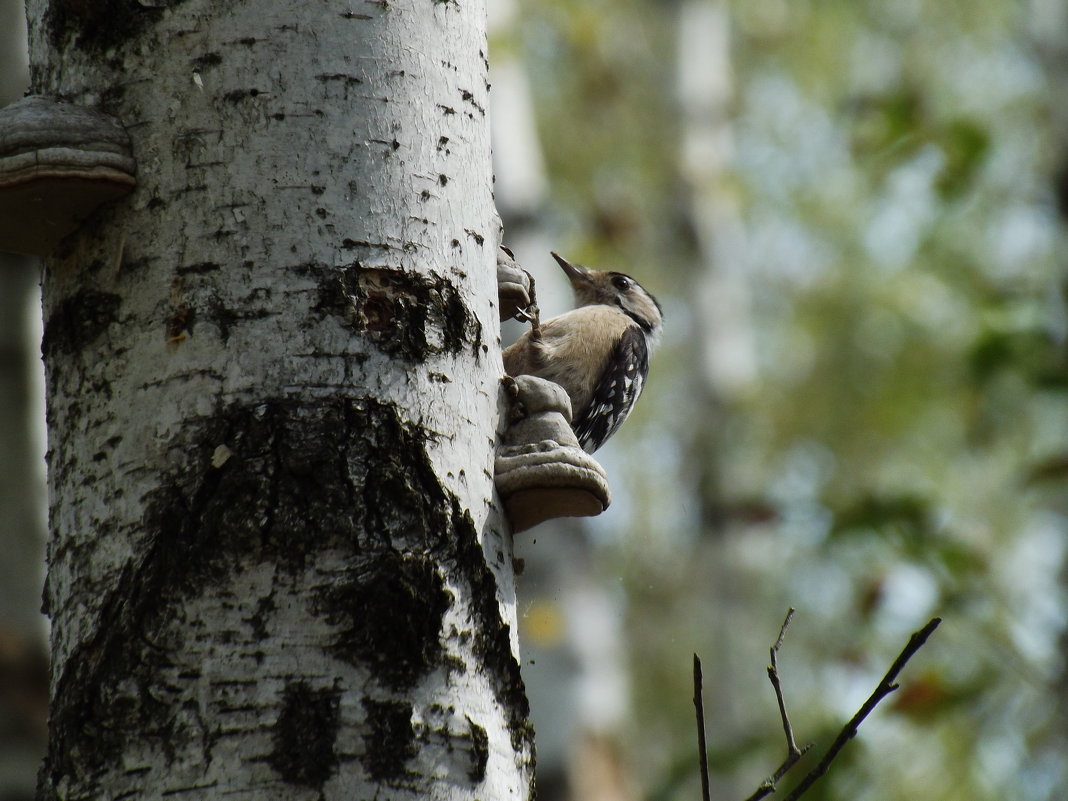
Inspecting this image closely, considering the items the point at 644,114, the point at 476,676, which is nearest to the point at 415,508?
the point at 476,676

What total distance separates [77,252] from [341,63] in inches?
21.7

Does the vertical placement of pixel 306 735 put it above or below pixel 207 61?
below

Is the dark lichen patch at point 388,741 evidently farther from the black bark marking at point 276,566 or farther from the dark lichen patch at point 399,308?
the dark lichen patch at point 399,308

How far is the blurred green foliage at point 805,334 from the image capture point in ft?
31.2

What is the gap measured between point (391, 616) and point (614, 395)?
12.4 feet

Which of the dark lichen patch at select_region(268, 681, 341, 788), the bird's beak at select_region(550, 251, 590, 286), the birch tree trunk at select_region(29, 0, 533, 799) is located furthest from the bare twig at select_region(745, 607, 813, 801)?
the bird's beak at select_region(550, 251, 590, 286)

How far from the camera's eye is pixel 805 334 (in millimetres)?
15531

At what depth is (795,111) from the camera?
52.9ft

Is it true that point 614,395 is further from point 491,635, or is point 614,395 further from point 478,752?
point 478,752

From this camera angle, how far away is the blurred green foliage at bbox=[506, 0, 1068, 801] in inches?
375

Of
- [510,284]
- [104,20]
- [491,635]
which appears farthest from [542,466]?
[104,20]

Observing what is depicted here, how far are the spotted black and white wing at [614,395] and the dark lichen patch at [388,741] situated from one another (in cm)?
342

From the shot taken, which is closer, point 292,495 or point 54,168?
Answer: point 292,495

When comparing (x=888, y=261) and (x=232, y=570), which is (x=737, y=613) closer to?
(x=888, y=261)
